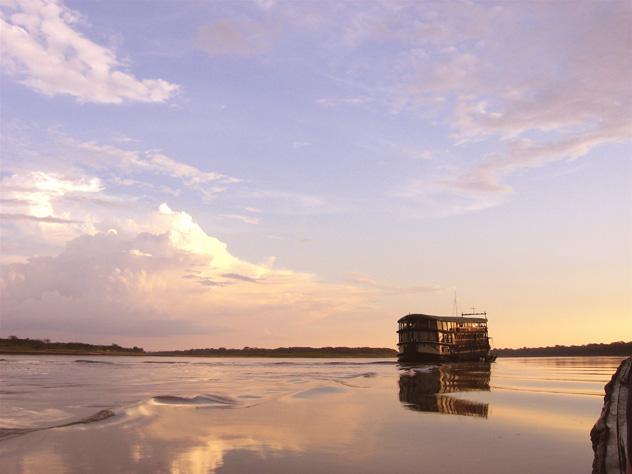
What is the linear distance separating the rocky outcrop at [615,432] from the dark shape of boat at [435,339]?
61.2 meters

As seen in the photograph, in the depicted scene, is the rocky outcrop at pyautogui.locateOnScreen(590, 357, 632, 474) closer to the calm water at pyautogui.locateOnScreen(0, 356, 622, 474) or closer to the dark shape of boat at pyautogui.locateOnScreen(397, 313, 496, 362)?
the calm water at pyautogui.locateOnScreen(0, 356, 622, 474)

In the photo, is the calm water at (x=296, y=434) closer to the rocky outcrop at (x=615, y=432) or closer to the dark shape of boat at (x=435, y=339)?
the rocky outcrop at (x=615, y=432)

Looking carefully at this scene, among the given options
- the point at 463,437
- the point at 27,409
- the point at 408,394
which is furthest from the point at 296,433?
the point at 408,394

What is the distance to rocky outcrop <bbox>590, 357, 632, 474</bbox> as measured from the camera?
450cm

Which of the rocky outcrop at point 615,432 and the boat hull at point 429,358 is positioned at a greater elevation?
the rocky outcrop at point 615,432

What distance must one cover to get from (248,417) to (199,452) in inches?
208

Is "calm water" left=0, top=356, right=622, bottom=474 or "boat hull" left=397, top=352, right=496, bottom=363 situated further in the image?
"boat hull" left=397, top=352, right=496, bottom=363

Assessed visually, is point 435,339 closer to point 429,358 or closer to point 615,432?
point 429,358

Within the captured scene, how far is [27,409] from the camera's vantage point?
53.7 feet

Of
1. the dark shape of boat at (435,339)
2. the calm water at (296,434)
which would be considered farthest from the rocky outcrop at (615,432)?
the dark shape of boat at (435,339)

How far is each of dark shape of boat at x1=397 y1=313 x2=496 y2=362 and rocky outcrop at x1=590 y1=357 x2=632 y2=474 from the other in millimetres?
61177

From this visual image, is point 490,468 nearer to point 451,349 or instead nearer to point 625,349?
point 451,349

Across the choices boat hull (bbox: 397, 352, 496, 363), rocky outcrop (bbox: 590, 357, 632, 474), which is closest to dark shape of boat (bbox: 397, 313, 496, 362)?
boat hull (bbox: 397, 352, 496, 363)

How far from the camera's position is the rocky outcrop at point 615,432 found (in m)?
4.50
